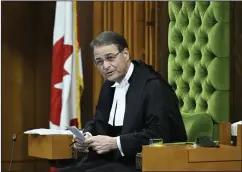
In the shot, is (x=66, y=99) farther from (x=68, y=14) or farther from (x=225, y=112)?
(x=225, y=112)

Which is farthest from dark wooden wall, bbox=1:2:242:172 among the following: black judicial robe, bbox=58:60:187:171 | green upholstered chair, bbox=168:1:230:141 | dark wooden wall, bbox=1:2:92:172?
black judicial robe, bbox=58:60:187:171

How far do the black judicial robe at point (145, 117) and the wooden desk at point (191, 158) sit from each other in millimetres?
494

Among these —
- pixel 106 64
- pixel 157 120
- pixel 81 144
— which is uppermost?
pixel 106 64

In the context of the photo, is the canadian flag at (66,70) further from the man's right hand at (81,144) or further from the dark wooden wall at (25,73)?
the man's right hand at (81,144)

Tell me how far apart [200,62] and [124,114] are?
63.0 inches

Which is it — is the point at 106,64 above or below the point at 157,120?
above

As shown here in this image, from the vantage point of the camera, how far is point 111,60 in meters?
3.31

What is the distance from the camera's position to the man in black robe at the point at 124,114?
3125mm

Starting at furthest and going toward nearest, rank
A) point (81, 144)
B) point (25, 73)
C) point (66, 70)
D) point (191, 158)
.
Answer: point (25, 73)
point (66, 70)
point (81, 144)
point (191, 158)

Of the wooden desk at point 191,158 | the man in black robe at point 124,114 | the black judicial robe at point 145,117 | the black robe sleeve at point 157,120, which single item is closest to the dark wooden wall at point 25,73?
the man in black robe at point 124,114

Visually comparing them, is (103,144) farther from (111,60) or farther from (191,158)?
(191,158)

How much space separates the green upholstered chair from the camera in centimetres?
440

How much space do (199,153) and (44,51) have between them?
17.4ft

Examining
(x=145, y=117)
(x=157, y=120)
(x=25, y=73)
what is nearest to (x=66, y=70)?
(x=25, y=73)
